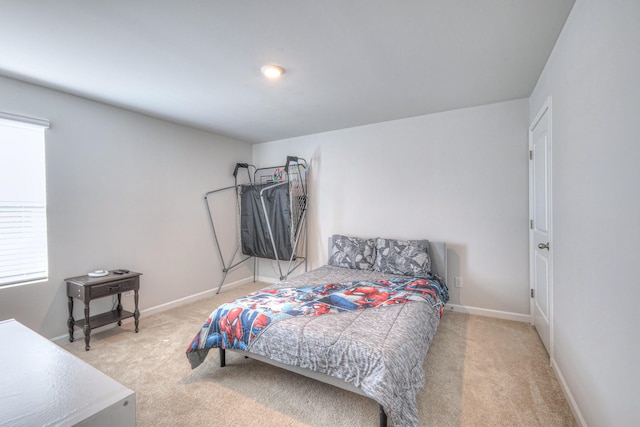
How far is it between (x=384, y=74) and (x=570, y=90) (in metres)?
1.28

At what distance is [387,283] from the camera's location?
9.39ft

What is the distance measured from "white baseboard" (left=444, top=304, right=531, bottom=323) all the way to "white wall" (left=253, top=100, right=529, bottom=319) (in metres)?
0.04

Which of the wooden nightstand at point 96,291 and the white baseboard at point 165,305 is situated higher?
the wooden nightstand at point 96,291

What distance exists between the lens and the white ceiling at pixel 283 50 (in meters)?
1.65

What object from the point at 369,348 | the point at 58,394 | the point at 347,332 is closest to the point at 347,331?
the point at 347,332

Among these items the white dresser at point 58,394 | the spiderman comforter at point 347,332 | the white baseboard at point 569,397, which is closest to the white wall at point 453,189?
the spiderman comforter at point 347,332

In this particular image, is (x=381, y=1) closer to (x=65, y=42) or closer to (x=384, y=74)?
(x=384, y=74)

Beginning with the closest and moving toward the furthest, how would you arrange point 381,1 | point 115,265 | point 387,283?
1. point 381,1
2. point 387,283
3. point 115,265

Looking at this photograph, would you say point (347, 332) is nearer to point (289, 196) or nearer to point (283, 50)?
point (283, 50)

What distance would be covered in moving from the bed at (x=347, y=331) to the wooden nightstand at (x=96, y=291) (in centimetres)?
120

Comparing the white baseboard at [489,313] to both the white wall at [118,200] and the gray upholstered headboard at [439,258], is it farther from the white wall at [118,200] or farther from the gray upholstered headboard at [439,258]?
the white wall at [118,200]

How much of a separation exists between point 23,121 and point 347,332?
3282mm

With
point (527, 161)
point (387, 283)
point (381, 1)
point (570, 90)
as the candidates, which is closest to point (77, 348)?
point (387, 283)

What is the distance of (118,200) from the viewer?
3.17m
